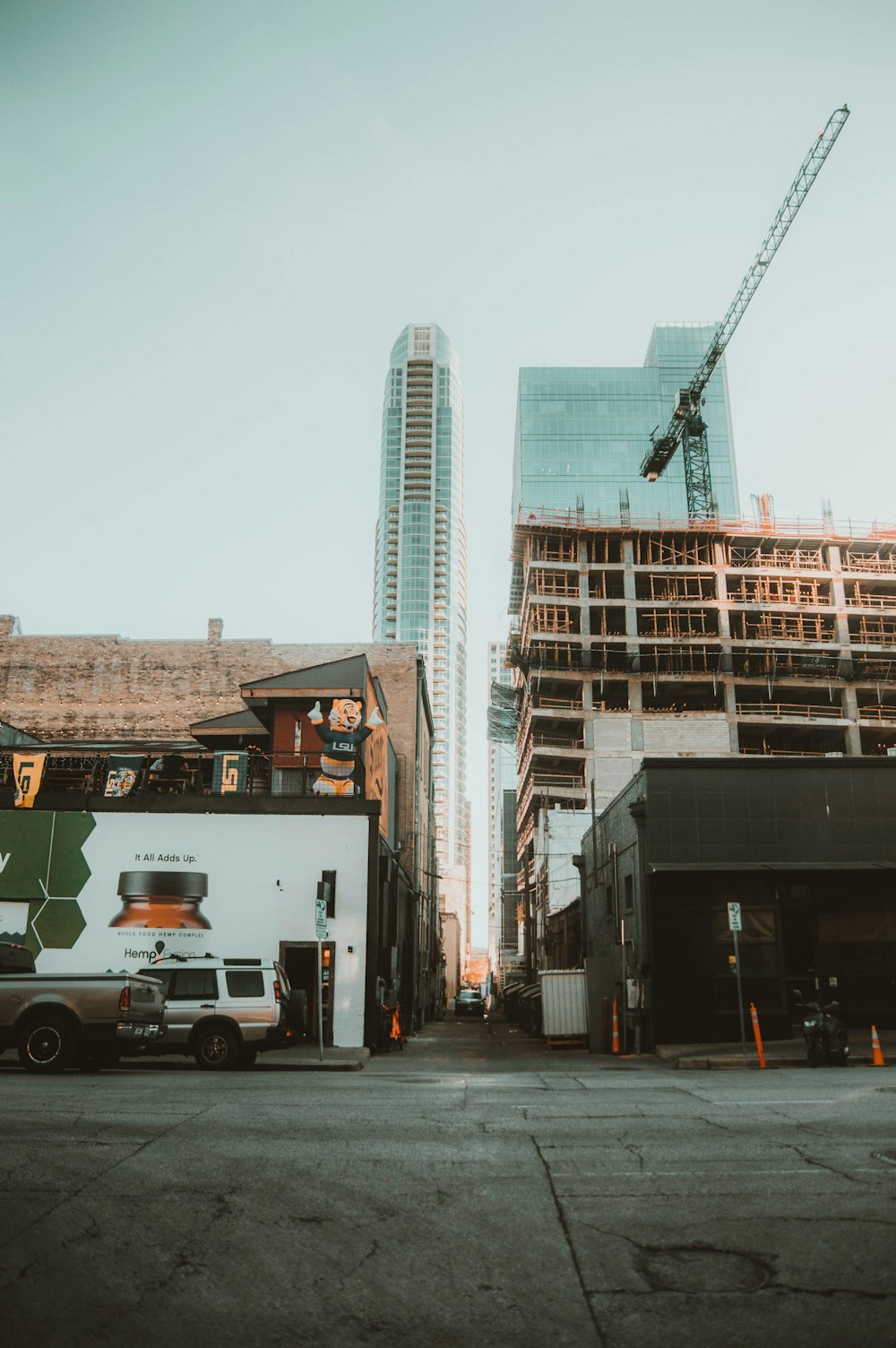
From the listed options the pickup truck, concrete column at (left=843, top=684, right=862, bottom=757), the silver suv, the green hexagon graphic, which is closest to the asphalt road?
the pickup truck

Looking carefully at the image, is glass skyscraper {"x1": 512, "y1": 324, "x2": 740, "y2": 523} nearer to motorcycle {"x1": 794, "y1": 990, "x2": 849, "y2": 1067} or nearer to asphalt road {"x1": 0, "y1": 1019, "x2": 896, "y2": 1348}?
motorcycle {"x1": 794, "y1": 990, "x2": 849, "y2": 1067}

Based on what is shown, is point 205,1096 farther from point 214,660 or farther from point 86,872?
point 214,660

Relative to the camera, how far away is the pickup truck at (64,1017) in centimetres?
1580

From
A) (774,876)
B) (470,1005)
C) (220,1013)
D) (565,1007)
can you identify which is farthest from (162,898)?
(470,1005)

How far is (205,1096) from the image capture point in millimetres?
12477

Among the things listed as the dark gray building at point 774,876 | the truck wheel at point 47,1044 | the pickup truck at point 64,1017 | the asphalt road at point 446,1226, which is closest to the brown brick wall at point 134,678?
the dark gray building at point 774,876

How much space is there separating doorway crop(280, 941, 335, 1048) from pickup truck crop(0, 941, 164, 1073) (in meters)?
9.35

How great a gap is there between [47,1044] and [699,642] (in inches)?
3024

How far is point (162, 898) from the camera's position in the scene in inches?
1011

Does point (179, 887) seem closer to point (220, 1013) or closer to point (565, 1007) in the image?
point (220, 1013)

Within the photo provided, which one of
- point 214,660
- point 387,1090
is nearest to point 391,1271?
point 387,1090

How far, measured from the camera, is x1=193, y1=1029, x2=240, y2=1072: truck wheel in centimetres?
1884

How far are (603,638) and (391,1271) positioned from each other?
84367 millimetres

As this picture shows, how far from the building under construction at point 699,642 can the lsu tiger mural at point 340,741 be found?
54.2 meters
